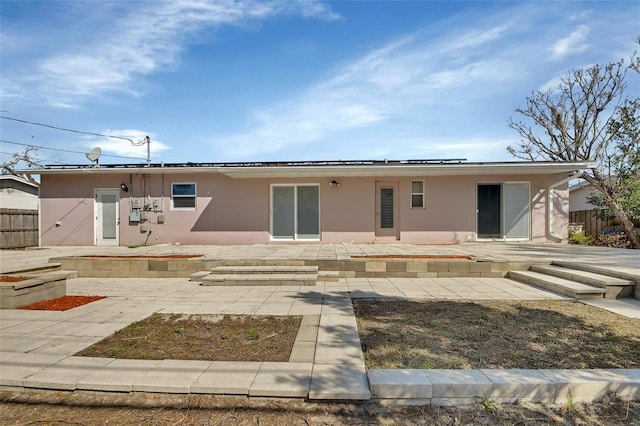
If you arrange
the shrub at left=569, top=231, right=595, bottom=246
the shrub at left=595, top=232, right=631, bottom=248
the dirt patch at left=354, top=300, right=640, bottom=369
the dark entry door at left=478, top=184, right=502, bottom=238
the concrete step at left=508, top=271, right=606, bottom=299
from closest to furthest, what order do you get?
the dirt patch at left=354, top=300, right=640, bottom=369 < the concrete step at left=508, top=271, right=606, bottom=299 < the dark entry door at left=478, top=184, right=502, bottom=238 < the shrub at left=569, top=231, right=595, bottom=246 < the shrub at left=595, top=232, right=631, bottom=248

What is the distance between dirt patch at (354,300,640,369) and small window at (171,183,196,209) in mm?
8658

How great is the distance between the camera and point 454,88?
32.0 feet

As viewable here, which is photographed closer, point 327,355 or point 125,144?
point 327,355

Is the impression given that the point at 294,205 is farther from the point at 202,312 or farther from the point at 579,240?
the point at 579,240

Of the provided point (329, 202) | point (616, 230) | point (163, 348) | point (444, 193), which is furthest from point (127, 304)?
point (616, 230)

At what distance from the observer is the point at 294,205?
11117 millimetres

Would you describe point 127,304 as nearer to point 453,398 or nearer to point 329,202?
point 453,398

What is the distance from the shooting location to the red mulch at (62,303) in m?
4.56

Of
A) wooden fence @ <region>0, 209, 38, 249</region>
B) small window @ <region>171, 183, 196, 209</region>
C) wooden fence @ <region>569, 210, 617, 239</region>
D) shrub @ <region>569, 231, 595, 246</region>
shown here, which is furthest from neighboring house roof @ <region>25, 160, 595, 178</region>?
wooden fence @ <region>569, 210, 617, 239</region>

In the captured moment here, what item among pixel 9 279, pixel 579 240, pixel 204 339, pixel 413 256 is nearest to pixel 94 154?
pixel 9 279

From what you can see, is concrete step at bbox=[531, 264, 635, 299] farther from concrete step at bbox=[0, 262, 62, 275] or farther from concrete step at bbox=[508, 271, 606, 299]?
concrete step at bbox=[0, 262, 62, 275]

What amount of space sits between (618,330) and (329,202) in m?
8.25

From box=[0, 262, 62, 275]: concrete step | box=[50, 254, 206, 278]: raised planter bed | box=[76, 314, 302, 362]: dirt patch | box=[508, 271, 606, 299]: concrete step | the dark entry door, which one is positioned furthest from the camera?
the dark entry door

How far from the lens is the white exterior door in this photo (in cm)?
1138
